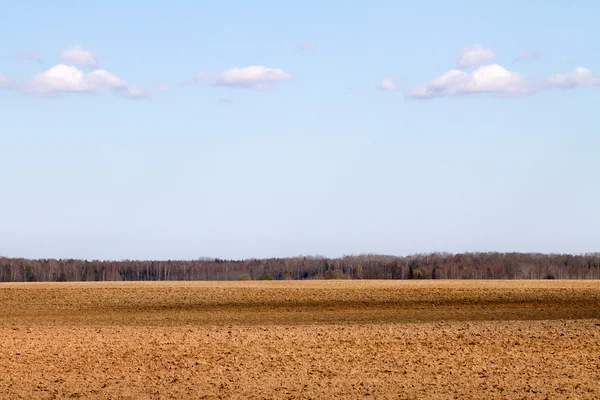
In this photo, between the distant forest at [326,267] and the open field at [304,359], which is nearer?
the open field at [304,359]

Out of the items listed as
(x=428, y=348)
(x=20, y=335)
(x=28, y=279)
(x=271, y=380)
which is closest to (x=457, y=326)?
(x=428, y=348)

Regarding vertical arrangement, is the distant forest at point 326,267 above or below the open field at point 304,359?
above

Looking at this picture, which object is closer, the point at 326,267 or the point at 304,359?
the point at 304,359

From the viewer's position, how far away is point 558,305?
149 feet

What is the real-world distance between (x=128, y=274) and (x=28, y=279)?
20863mm

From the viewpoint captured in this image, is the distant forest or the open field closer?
the open field

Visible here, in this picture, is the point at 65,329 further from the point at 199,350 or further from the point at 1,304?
the point at 1,304

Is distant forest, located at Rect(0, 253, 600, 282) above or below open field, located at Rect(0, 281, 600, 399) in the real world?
above

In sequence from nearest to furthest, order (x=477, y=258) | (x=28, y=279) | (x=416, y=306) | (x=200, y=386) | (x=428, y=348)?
(x=200, y=386), (x=428, y=348), (x=416, y=306), (x=28, y=279), (x=477, y=258)

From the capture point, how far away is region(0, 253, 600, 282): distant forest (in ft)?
437

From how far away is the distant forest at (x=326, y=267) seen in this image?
133125mm

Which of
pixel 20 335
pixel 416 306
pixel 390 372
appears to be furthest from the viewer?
pixel 416 306

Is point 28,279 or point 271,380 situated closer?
point 271,380

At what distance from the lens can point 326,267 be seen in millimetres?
154250
